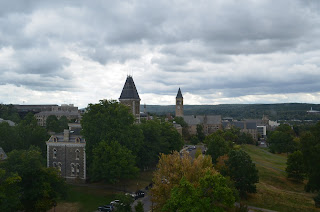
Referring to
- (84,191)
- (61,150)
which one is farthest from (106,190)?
(61,150)

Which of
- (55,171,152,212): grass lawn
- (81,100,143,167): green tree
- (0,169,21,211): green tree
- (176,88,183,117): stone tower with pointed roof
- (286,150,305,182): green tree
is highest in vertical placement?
(176,88,183,117): stone tower with pointed roof

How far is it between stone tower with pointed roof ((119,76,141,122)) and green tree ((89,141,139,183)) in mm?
27744

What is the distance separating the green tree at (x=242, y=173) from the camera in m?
42.9

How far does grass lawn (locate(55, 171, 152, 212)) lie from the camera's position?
131ft

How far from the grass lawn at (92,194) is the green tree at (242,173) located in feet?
54.0

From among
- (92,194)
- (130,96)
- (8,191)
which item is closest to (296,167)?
(92,194)

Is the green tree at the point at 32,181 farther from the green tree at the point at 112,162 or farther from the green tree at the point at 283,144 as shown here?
the green tree at the point at 283,144

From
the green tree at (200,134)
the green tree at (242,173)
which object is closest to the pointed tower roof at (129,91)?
the green tree at (242,173)

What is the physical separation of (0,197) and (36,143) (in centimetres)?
3484

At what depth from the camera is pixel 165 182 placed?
35281mm

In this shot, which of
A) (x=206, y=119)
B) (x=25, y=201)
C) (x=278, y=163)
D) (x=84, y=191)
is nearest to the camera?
(x=25, y=201)

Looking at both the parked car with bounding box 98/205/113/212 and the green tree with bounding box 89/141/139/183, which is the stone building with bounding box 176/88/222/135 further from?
the parked car with bounding box 98/205/113/212

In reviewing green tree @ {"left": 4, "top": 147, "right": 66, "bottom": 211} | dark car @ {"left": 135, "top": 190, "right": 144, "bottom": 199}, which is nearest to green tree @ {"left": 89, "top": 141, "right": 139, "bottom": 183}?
dark car @ {"left": 135, "top": 190, "right": 144, "bottom": 199}

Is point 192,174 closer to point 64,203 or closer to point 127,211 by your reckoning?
point 127,211
